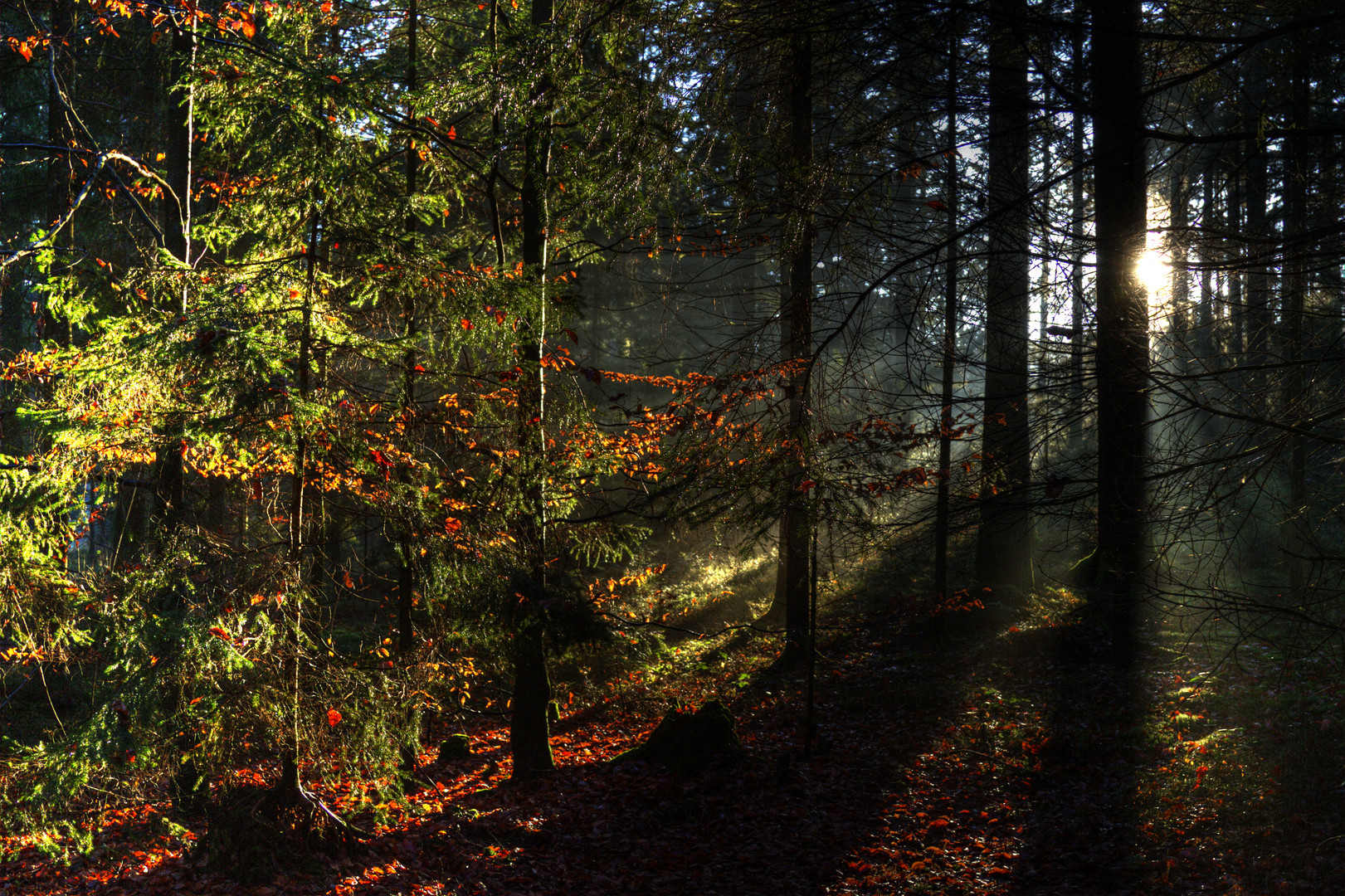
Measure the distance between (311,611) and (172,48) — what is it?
259 inches

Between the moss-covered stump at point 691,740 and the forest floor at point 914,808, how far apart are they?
0.63ft

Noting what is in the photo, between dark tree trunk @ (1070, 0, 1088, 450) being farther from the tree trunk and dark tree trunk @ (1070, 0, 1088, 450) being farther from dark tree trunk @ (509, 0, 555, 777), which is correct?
dark tree trunk @ (509, 0, 555, 777)

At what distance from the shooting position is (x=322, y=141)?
6867 millimetres

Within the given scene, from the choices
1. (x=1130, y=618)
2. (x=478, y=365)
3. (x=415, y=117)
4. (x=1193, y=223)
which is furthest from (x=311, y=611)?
(x=1130, y=618)

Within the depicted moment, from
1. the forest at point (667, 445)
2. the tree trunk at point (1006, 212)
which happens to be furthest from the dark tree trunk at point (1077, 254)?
the tree trunk at point (1006, 212)

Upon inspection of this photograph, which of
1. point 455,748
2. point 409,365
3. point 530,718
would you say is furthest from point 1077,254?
point 455,748

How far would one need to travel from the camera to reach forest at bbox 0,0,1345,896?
15.4 feet

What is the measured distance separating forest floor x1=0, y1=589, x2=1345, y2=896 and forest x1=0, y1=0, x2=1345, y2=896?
52 millimetres

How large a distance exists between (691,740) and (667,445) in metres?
3.97

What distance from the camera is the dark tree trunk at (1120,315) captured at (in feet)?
15.1

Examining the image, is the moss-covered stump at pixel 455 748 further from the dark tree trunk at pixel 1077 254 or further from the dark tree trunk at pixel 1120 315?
the dark tree trunk at pixel 1077 254

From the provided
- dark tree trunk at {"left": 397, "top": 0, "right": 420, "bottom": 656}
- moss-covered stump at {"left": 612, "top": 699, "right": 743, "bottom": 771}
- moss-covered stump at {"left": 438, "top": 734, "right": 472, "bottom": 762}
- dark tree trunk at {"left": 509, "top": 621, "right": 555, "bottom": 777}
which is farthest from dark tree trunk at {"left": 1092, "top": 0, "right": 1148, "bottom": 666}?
moss-covered stump at {"left": 438, "top": 734, "right": 472, "bottom": 762}

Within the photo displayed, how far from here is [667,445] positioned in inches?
428

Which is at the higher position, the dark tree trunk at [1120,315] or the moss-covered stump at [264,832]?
the dark tree trunk at [1120,315]
